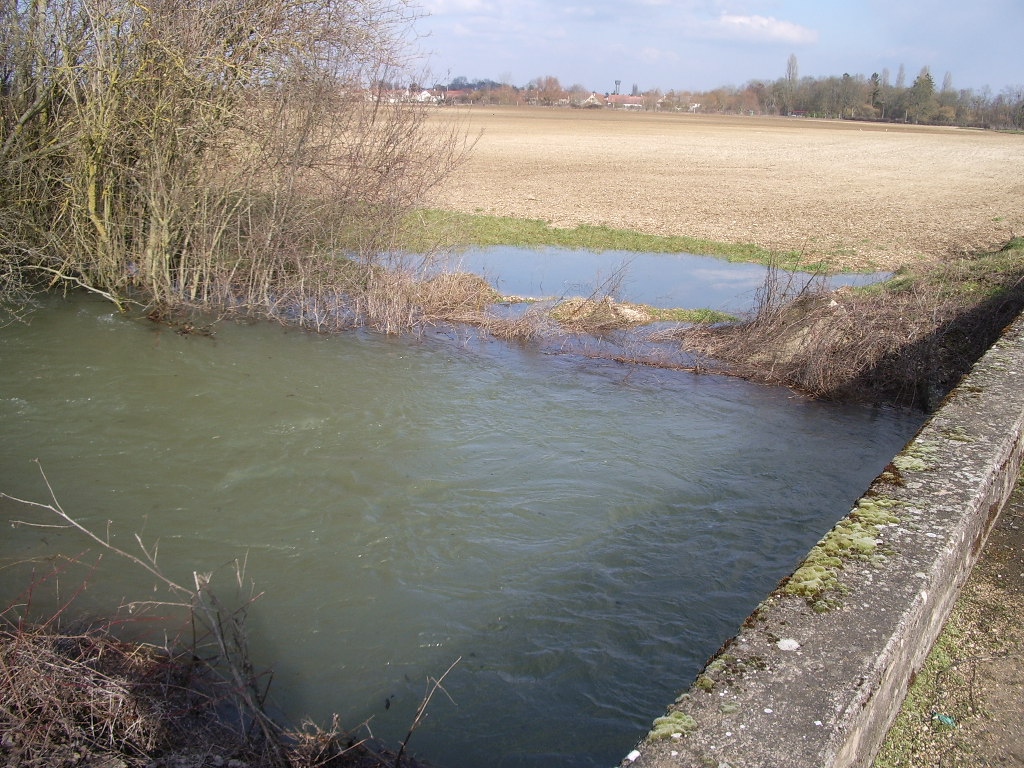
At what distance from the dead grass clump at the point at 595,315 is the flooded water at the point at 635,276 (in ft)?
1.50

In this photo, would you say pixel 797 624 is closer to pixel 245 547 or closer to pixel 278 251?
pixel 245 547

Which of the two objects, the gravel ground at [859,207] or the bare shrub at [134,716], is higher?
the gravel ground at [859,207]

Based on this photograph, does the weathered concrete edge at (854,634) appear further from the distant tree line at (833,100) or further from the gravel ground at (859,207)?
the distant tree line at (833,100)

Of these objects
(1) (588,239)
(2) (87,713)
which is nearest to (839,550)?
(2) (87,713)

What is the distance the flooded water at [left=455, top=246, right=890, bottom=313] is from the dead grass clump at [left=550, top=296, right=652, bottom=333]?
0.46 meters

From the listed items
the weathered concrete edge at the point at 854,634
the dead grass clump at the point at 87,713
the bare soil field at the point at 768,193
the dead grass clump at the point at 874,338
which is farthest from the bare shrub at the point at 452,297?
the weathered concrete edge at the point at 854,634

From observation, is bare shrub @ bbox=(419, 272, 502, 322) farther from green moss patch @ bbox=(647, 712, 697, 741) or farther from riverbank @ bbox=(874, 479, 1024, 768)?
green moss patch @ bbox=(647, 712, 697, 741)

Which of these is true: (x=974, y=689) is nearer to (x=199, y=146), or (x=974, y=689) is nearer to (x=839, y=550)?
(x=839, y=550)

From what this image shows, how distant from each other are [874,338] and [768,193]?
72.0 ft

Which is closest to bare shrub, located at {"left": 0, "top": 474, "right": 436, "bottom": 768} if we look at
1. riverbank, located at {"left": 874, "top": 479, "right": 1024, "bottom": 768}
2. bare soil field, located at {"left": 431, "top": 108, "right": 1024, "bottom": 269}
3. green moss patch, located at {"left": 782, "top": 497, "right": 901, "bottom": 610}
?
green moss patch, located at {"left": 782, "top": 497, "right": 901, "bottom": 610}

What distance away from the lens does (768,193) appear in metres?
31.7

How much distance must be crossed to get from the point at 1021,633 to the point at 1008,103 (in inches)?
6394

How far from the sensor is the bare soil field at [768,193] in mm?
22156

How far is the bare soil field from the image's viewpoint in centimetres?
2216
